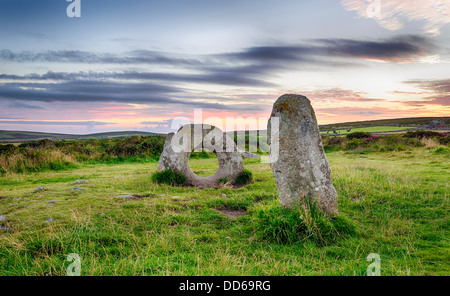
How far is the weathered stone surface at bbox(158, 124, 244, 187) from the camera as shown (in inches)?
441

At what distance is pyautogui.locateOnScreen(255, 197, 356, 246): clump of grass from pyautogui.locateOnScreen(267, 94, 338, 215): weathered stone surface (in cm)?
25

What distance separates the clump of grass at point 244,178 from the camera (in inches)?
459

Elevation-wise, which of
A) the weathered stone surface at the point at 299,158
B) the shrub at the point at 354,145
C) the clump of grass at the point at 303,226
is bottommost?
the shrub at the point at 354,145

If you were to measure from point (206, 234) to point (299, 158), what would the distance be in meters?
2.52

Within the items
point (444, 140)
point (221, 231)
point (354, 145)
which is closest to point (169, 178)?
point (221, 231)

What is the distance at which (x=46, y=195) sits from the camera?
28.2ft

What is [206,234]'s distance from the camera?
5605 millimetres

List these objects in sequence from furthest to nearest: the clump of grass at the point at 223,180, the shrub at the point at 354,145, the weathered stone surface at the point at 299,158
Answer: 1. the shrub at the point at 354,145
2. the clump of grass at the point at 223,180
3. the weathered stone surface at the point at 299,158

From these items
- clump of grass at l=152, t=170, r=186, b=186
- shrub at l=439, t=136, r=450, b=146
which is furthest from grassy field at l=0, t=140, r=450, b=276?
shrub at l=439, t=136, r=450, b=146

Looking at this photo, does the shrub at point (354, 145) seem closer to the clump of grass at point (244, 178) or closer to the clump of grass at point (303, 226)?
the clump of grass at point (244, 178)

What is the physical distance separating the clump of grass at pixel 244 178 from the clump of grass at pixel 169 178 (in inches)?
88.1

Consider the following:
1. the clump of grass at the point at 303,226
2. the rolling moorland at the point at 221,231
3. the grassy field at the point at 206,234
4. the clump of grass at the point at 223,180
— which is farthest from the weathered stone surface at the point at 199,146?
the clump of grass at the point at 303,226
